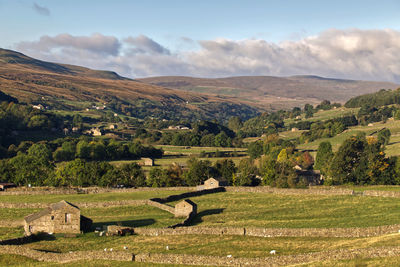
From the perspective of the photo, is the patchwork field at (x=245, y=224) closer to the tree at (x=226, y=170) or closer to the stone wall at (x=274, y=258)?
the stone wall at (x=274, y=258)

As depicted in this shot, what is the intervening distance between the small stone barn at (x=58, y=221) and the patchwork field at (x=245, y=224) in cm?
153

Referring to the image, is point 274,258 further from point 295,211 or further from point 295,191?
point 295,191

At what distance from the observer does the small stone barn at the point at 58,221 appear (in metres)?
52.8

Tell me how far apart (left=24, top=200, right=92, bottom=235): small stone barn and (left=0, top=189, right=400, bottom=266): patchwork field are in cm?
153

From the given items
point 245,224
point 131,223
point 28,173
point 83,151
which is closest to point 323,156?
point 83,151

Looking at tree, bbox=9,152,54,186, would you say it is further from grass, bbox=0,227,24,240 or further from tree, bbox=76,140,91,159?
grass, bbox=0,227,24,240

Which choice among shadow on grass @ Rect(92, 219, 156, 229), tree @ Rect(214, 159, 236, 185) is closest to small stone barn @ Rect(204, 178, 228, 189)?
tree @ Rect(214, 159, 236, 185)

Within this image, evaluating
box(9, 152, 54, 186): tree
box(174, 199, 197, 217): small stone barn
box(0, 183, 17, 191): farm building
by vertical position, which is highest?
box(174, 199, 197, 217): small stone barn

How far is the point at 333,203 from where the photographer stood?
Result: 209 ft

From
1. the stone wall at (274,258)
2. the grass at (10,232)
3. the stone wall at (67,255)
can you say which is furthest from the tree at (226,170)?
the stone wall at (274,258)

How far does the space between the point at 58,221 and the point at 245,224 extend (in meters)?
19.1

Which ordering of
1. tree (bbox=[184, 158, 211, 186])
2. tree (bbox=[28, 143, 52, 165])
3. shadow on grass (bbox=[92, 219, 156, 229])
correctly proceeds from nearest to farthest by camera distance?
shadow on grass (bbox=[92, 219, 156, 229])
tree (bbox=[184, 158, 211, 186])
tree (bbox=[28, 143, 52, 165])

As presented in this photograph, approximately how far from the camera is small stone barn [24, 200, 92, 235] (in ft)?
173

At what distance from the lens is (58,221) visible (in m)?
52.9
